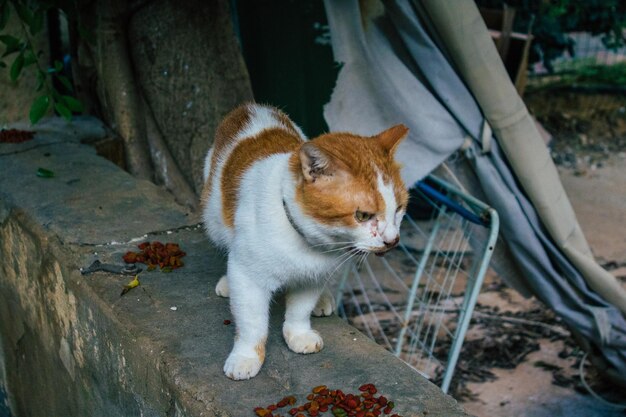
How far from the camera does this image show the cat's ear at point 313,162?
1883mm

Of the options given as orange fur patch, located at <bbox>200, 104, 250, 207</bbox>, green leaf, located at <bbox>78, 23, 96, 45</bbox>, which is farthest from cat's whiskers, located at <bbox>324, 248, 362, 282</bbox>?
green leaf, located at <bbox>78, 23, 96, 45</bbox>

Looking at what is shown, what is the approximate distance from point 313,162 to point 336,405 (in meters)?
0.58

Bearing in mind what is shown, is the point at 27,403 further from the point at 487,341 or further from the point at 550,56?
the point at 550,56

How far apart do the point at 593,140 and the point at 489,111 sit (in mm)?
5010

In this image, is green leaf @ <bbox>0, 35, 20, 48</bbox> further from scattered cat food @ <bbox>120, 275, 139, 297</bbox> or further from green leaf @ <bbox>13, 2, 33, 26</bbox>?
scattered cat food @ <bbox>120, 275, 139, 297</bbox>

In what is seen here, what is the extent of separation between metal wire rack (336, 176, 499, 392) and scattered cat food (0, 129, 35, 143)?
1.77 metres

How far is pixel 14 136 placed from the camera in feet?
13.2

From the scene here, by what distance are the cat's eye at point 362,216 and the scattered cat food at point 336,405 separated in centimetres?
42

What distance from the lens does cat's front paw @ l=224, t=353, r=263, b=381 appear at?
2006mm

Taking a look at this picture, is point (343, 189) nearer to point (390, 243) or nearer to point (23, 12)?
point (390, 243)

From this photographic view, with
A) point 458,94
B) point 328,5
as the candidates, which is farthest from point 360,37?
point 458,94

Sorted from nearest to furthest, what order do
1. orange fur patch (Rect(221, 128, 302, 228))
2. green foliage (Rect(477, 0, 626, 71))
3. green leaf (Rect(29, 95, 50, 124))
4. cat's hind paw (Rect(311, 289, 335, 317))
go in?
orange fur patch (Rect(221, 128, 302, 228))
cat's hind paw (Rect(311, 289, 335, 317))
green leaf (Rect(29, 95, 50, 124))
green foliage (Rect(477, 0, 626, 71))

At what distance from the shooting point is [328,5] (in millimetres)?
3148

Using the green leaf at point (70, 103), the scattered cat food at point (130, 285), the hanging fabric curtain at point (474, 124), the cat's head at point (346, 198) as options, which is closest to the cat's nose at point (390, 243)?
the cat's head at point (346, 198)
